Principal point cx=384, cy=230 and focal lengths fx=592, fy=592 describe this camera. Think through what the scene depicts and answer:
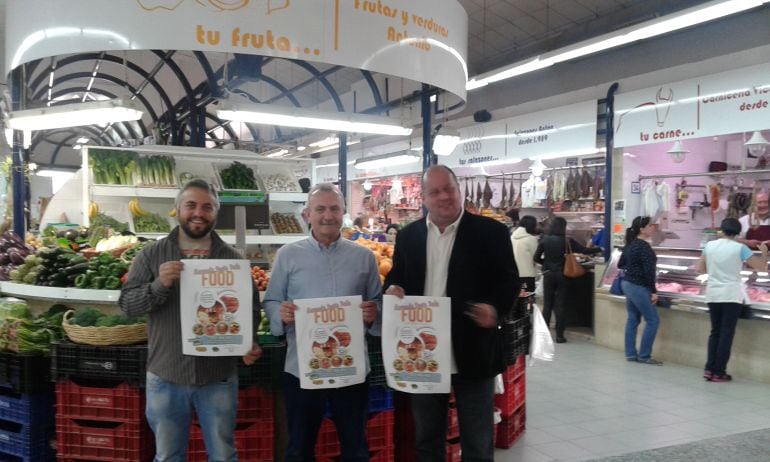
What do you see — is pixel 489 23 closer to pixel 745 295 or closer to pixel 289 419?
pixel 745 295

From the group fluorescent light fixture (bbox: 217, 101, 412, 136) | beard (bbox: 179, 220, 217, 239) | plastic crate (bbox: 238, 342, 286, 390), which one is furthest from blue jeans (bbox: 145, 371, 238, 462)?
fluorescent light fixture (bbox: 217, 101, 412, 136)

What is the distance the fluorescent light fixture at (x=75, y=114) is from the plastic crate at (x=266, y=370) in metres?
2.98

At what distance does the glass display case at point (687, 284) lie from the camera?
6.80m

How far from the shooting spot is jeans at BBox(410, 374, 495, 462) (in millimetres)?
2922

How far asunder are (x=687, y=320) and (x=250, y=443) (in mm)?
6063

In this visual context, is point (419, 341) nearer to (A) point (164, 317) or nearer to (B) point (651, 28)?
(A) point (164, 317)

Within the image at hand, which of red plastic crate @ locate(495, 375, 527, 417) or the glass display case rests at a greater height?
the glass display case

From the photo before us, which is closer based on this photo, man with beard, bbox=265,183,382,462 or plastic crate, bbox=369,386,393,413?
man with beard, bbox=265,183,382,462

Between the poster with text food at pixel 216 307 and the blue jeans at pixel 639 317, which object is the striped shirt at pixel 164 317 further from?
the blue jeans at pixel 639 317

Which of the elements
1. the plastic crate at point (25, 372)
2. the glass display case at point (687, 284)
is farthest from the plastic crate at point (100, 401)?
the glass display case at point (687, 284)

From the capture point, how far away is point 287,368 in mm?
3006

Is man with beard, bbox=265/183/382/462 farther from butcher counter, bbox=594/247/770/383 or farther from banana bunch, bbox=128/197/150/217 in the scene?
butcher counter, bbox=594/247/770/383

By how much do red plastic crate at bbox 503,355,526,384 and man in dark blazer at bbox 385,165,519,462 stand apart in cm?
157

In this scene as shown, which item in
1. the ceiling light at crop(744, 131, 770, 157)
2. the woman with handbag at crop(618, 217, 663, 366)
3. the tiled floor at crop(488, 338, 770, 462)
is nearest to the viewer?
the tiled floor at crop(488, 338, 770, 462)
